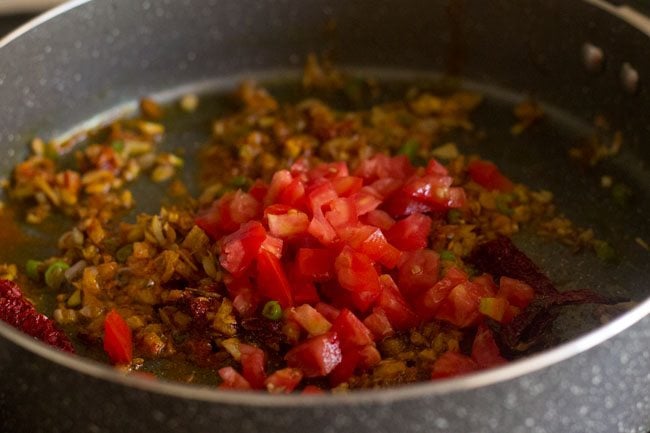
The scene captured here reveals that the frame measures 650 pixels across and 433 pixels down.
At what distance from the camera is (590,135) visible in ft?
5.81

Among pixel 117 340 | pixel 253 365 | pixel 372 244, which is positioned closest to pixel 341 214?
pixel 372 244

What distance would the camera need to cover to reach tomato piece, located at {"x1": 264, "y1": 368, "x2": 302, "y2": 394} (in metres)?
1.24

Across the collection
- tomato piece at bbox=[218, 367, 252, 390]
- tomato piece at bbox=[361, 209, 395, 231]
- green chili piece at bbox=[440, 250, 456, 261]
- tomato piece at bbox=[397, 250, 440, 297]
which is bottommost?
green chili piece at bbox=[440, 250, 456, 261]

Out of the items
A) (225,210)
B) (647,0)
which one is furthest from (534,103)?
(225,210)

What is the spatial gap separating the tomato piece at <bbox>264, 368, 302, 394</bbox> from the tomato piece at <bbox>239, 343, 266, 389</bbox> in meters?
0.03

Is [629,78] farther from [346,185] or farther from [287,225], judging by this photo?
[287,225]

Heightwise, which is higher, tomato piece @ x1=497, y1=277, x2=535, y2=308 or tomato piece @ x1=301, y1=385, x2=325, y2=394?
tomato piece @ x1=301, y1=385, x2=325, y2=394

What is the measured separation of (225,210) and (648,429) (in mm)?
723

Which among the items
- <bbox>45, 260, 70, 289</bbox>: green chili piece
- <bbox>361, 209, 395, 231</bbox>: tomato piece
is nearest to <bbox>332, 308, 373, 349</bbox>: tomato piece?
<bbox>361, 209, 395, 231</bbox>: tomato piece

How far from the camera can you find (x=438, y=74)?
1.91 metres

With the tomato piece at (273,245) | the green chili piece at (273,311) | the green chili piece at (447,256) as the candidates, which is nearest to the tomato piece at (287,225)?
the tomato piece at (273,245)

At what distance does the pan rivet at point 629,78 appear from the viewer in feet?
5.47

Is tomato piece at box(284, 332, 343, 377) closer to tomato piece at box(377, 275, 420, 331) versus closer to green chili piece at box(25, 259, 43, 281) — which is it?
tomato piece at box(377, 275, 420, 331)

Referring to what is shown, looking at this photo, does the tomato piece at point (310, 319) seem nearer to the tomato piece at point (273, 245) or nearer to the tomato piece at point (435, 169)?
the tomato piece at point (273, 245)
